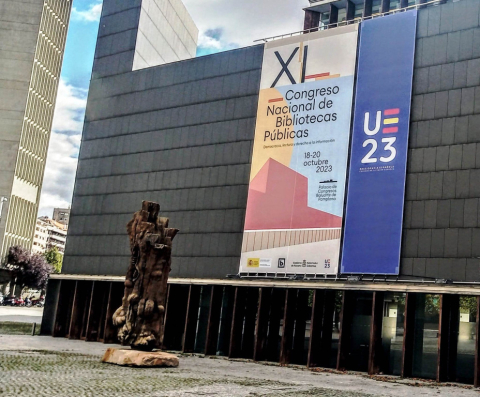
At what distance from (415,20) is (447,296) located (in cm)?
1531

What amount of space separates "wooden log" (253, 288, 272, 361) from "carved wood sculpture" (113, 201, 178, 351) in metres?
11.4

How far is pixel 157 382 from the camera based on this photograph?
21.2 meters

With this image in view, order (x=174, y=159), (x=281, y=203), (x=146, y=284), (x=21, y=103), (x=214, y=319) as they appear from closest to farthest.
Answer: (x=146, y=284) → (x=281, y=203) → (x=214, y=319) → (x=174, y=159) → (x=21, y=103)

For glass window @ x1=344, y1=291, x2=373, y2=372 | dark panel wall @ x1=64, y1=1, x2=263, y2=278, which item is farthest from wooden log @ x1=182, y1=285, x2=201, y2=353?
glass window @ x1=344, y1=291, x2=373, y2=372

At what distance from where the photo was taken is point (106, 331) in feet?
150

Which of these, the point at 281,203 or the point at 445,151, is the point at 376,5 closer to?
the point at 281,203

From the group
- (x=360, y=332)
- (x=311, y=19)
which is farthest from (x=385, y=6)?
(x=360, y=332)

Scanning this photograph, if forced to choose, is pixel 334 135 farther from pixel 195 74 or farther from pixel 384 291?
pixel 195 74

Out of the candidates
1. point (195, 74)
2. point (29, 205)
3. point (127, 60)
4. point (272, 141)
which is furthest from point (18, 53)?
point (272, 141)

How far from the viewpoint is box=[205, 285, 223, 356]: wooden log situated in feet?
135

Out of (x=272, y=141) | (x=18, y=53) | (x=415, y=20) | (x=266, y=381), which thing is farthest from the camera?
(x=18, y=53)

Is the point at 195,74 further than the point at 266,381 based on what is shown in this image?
Yes

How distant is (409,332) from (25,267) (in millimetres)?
85008

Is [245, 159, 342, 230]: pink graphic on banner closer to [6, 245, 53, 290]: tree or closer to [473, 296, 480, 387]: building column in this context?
[473, 296, 480, 387]: building column
